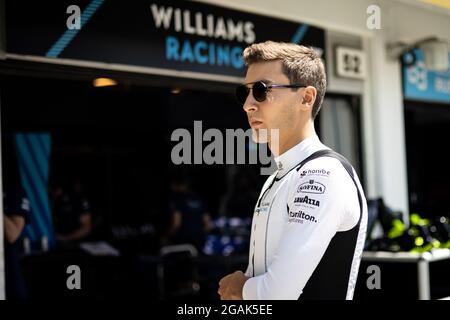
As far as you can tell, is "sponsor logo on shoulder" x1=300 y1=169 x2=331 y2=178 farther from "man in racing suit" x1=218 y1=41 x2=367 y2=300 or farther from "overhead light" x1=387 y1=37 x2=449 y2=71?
"overhead light" x1=387 y1=37 x2=449 y2=71

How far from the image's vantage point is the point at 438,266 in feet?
18.9

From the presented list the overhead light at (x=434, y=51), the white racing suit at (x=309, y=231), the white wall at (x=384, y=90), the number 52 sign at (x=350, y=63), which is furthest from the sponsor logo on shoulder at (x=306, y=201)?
the overhead light at (x=434, y=51)

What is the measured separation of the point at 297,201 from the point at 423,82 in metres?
6.68

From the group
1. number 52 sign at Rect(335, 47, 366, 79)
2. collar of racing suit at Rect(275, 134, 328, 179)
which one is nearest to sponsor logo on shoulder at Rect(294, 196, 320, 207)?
collar of racing suit at Rect(275, 134, 328, 179)

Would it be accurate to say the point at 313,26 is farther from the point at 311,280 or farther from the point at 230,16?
the point at 311,280

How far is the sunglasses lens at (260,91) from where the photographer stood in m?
2.08

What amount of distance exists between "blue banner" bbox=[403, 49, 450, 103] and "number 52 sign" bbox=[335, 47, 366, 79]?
651mm

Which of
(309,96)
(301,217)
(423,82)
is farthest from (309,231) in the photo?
(423,82)

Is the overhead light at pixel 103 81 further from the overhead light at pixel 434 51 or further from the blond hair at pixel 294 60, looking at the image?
the overhead light at pixel 434 51

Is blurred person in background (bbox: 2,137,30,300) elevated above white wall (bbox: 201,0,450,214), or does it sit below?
below

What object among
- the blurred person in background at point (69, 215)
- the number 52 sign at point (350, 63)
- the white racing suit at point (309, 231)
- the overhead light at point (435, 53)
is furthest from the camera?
the blurred person in background at point (69, 215)

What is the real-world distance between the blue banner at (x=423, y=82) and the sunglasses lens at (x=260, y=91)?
594 cm

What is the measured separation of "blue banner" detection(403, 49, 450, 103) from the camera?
782 centimetres

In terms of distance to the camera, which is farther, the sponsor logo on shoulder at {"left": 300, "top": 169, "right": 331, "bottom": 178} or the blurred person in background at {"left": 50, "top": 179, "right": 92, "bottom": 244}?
the blurred person in background at {"left": 50, "top": 179, "right": 92, "bottom": 244}
